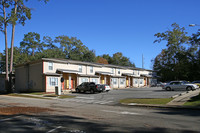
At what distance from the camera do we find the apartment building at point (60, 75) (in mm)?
31656

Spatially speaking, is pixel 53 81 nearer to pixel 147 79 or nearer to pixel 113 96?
pixel 113 96

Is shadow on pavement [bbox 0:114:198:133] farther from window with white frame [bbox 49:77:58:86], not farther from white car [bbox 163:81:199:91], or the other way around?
white car [bbox 163:81:199:91]

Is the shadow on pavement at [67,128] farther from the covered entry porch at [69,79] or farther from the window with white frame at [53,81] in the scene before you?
the covered entry porch at [69,79]

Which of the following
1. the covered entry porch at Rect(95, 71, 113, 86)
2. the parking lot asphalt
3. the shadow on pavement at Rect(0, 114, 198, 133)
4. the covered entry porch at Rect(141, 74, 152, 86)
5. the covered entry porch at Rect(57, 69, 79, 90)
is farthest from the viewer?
the covered entry porch at Rect(141, 74, 152, 86)

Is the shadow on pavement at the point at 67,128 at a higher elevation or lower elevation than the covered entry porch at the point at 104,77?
lower

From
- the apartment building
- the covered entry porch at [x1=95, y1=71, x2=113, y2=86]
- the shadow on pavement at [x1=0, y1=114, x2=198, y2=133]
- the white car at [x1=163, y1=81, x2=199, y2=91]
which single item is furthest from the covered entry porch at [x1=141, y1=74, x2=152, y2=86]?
the shadow on pavement at [x1=0, y1=114, x2=198, y2=133]

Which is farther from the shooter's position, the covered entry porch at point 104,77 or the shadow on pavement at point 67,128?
the covered entry porch at point 104,77

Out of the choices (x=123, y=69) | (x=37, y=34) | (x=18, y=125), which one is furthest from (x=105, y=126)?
(x=37, y=34)

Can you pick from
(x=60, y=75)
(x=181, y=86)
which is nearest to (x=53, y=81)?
(x=60, y=75)

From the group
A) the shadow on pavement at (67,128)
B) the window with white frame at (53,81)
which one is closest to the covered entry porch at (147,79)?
the window with white frame at (53,81)

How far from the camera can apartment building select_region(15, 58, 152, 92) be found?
104 ft

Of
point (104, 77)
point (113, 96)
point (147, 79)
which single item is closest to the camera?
point (113, 96)

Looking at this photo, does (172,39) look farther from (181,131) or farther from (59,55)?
(181,131)

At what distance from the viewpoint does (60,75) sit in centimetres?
3278
